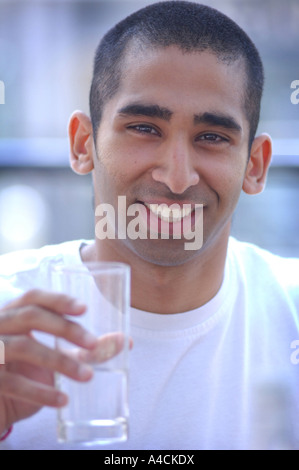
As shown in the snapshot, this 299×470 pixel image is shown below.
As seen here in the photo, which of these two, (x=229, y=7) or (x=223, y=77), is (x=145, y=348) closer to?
(x=223, y=77)

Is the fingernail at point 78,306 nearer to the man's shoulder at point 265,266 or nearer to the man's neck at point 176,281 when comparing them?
the man's neck at point 176,281

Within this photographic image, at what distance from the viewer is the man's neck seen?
185cm

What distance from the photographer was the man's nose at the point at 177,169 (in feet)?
5.41

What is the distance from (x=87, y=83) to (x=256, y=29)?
947 mm

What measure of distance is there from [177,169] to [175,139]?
0.32 ft

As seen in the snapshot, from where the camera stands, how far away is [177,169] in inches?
64.9

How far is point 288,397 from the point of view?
1752 millimetres

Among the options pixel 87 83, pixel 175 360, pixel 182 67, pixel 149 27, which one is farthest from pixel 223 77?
pixel 87 83

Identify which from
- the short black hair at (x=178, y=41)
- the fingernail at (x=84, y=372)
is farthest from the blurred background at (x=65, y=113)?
the fingernail at (x=84, y=372)

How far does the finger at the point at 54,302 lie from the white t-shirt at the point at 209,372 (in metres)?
0.60

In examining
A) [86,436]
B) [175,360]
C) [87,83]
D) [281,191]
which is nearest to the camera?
[86,436]

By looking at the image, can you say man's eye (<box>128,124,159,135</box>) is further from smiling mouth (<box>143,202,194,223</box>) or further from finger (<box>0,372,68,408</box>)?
finger (<box>0,372,68,408</box>)

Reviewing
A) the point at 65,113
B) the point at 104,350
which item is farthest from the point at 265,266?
the point at 65,113
